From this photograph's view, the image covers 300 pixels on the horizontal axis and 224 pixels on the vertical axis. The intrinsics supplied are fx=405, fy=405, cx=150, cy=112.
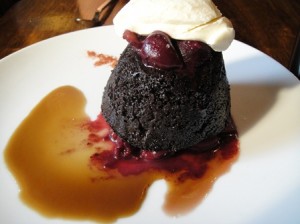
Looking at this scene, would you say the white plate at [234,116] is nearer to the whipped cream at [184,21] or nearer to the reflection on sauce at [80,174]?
the reflection on sauce at [80,174]

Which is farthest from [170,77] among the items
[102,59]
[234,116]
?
[102,59]

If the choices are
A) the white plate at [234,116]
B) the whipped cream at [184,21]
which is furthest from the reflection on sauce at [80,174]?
the whipped cream at [184,21]

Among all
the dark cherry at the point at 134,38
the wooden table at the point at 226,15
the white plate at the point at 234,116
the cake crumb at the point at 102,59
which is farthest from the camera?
the wooden table at the point at 226,15

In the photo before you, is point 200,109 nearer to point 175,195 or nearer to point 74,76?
point 175,195

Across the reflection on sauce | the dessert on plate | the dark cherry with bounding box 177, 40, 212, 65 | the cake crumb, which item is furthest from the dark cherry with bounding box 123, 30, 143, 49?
the cake crumb

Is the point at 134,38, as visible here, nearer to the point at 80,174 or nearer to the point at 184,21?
the point at 184,21
